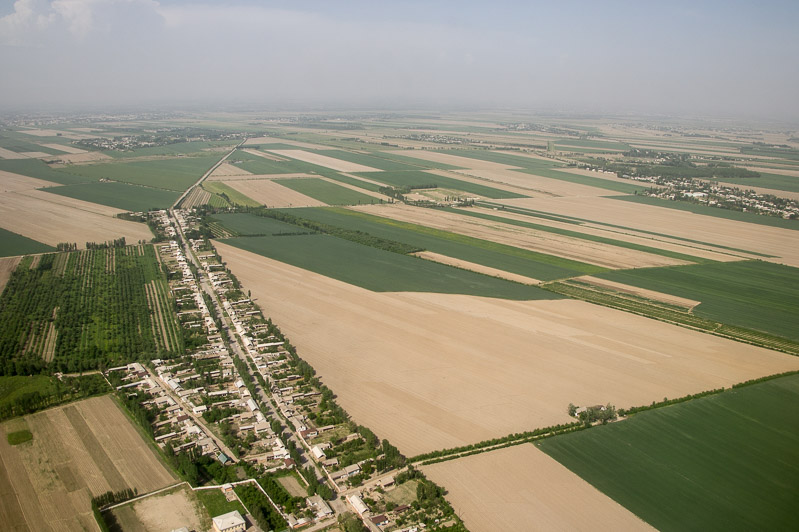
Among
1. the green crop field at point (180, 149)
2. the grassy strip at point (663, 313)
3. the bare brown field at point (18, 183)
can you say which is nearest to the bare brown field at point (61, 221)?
the bare brown field at point (18, 183)

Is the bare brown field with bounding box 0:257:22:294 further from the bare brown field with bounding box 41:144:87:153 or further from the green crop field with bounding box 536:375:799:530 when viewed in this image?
the bare brown field with bounding box 41:144:87:153

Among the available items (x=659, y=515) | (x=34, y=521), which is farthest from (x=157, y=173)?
(x=659, y=515)

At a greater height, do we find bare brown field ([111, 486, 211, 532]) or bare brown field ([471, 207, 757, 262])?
bare brown field ([471, 207, 757, 262])

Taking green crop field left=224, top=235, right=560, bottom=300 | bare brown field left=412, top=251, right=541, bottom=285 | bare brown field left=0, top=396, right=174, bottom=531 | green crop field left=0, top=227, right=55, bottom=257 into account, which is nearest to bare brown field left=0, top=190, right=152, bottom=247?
green crop field left=0, top=227, right=55, bottom=257

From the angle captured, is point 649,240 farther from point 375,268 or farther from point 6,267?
point 6,267

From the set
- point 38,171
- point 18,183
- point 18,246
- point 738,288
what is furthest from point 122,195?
point 738,288

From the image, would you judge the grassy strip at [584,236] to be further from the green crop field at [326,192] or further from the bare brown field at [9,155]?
the bare brown field at [9,155]

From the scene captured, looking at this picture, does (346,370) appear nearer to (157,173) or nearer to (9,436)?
(9,436)
